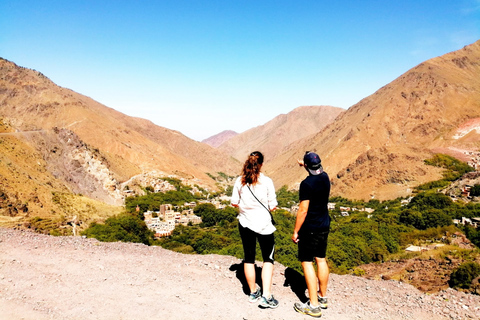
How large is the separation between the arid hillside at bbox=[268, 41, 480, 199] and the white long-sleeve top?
205 feet

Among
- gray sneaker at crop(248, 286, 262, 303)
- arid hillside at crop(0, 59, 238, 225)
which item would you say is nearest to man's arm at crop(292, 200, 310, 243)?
gray sneaker at crop(248, 286, 262, 303)

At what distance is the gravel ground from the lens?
427 centimetres

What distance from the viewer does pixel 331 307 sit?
4.66 m

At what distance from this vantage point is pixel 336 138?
9681cm

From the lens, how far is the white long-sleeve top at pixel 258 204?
4.33m

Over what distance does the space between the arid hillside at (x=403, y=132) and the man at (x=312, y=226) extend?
203 feet

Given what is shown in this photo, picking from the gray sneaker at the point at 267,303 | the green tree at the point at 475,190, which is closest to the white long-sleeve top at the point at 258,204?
the gray sneaker at the point at 267,303

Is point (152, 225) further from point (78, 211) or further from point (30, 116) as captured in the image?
point (30, 116)

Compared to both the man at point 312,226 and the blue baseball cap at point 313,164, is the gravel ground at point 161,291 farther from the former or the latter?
the blue baseball cap at point 313,164

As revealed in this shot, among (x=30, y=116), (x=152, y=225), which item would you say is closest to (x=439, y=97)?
(x=152, y=225)


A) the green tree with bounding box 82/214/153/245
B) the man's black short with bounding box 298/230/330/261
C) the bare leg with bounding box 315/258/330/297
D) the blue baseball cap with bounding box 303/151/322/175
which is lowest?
the green tree with bounding box 82/214/153/245

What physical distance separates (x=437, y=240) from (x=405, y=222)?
11.4 metres

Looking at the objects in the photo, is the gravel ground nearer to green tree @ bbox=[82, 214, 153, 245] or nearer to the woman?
the woman

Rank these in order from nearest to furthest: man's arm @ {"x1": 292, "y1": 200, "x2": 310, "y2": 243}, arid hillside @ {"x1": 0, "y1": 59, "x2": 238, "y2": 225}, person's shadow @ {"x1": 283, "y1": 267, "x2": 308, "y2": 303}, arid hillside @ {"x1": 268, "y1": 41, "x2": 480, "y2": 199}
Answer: man's arm @ {"x1": 292, "y1": 200, "x2": 310, "y2": 243} < person's shadow @ {"x1": 283, "y1": 267, "x2": 308, "y2": 303} < arid hillside @ {"x1": 0, "y1": 59, "x2": 238, "y2": 225} < arid hillside @ {"x1": 268, "y1": 41, "x2": 480, "y2": 199}
